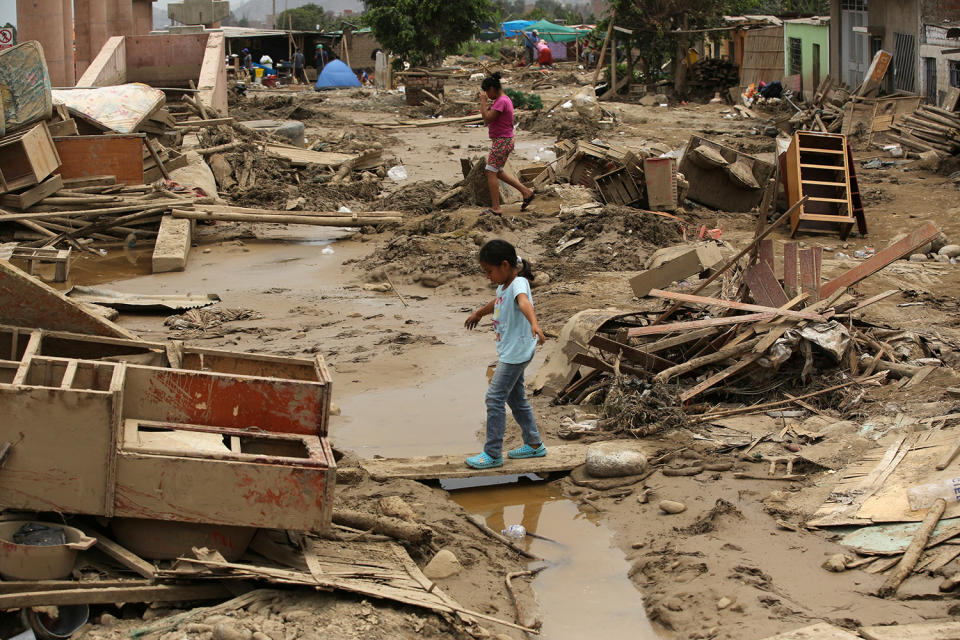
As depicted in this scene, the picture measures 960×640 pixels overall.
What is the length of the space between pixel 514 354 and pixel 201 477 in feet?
7.52

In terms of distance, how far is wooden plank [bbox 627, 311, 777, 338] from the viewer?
22.7ft

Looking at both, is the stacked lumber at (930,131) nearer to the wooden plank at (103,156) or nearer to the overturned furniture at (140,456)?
the wooden plank at (103,156)

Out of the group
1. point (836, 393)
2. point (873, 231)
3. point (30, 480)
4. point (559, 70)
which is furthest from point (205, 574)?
point (559, 70)

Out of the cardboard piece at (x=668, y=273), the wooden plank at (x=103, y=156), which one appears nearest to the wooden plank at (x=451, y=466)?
the cardboard piece at (x=668, y=273)

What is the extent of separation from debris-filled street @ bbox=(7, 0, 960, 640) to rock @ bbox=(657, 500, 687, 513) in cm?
3

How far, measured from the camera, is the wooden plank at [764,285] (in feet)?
24.1

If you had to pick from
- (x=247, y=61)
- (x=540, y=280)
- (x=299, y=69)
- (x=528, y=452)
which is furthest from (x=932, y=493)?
(x=247, y=61)

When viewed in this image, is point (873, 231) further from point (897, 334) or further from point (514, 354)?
point (514, 354)

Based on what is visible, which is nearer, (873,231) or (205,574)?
(205,574)

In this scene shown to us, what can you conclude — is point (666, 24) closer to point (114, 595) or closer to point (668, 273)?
point (668, 273)

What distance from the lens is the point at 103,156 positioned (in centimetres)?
1337

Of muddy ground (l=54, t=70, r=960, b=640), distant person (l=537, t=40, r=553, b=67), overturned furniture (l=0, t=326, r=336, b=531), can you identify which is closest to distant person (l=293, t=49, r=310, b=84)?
distant person (l=537, t=40, r=553, b=67)

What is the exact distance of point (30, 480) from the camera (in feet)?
12.9

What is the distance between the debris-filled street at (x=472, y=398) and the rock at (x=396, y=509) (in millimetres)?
21
